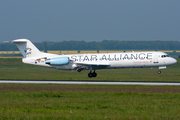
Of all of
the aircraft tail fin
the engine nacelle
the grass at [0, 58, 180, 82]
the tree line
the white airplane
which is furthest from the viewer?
the tree line

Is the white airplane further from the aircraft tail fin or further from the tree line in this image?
the tree line

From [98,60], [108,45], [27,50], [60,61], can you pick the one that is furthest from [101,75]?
[108,45]

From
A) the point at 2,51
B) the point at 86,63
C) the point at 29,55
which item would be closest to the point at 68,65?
the point at 86,63

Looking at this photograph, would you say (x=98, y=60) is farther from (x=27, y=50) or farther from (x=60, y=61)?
(x=27, y=50)

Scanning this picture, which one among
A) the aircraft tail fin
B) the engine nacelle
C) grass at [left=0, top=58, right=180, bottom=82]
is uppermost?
the aircraft tail fin

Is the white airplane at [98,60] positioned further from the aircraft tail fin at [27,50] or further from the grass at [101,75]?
the grass at [101,75]

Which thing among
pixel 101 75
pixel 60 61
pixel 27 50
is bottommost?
pixel 101 75

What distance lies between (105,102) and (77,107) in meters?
3.03

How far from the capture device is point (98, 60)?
44.8m

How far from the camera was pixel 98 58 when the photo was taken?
1768 inches

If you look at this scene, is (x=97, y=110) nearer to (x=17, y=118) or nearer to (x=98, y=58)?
(x=17, y=118)

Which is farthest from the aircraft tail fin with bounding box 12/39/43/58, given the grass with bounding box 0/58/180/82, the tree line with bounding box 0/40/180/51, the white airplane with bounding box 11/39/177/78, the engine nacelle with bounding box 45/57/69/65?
the tree line with bounding box 0/40/180/51

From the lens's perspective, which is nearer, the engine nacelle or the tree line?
the engine nacelle

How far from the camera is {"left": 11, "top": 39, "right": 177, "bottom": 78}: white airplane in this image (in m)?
43.6
